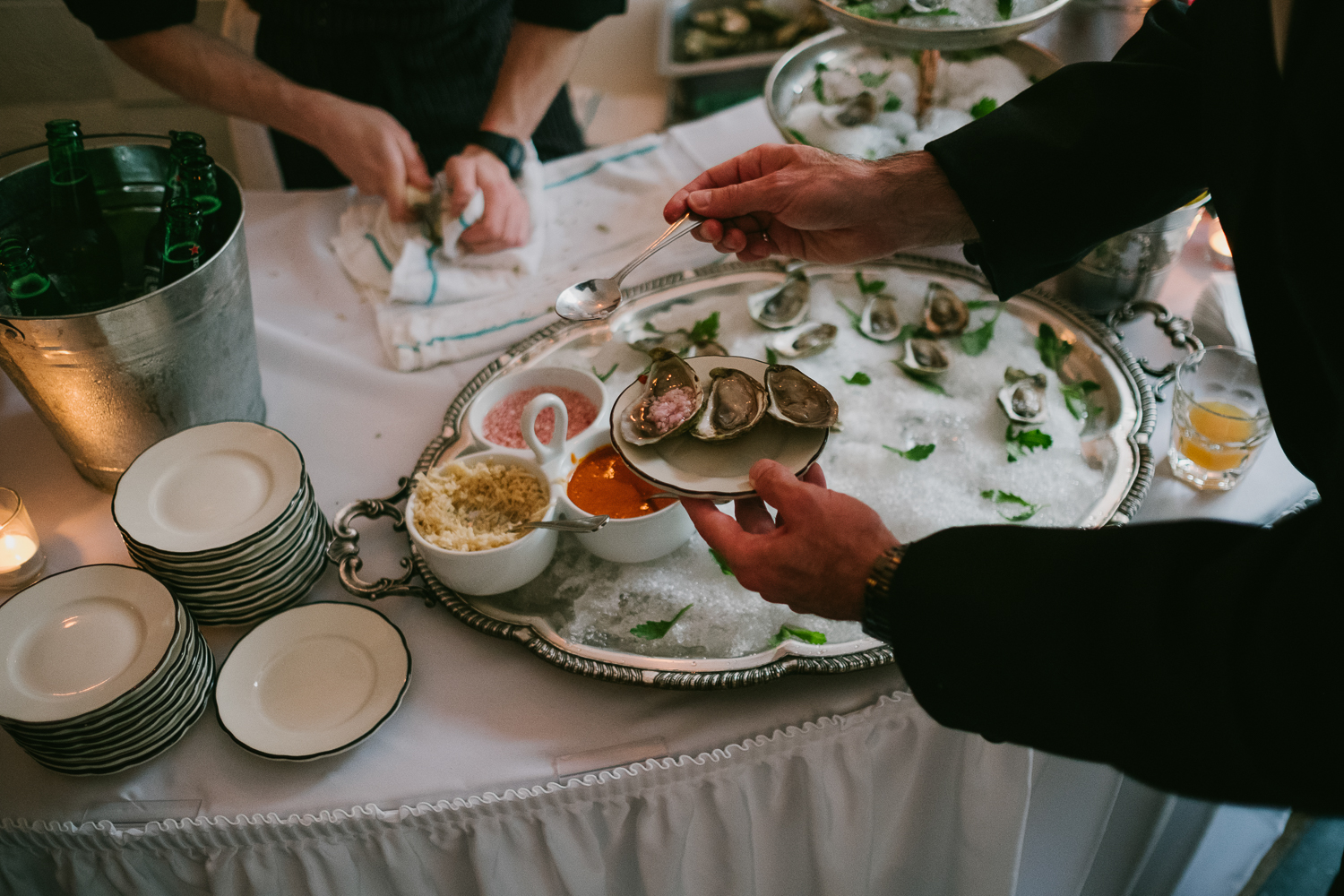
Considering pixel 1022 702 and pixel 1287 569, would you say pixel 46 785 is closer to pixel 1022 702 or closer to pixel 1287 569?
pixel 1022 702

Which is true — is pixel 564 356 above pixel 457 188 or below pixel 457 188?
below

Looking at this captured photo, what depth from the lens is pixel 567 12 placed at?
158cm

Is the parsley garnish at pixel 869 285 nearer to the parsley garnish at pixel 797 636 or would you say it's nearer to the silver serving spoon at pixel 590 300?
the silver serving spoon at pixel 590 300

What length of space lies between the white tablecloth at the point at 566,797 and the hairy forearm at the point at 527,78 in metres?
0.91

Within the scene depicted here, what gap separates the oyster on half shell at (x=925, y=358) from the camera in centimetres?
121

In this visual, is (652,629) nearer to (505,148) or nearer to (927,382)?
(927,382)

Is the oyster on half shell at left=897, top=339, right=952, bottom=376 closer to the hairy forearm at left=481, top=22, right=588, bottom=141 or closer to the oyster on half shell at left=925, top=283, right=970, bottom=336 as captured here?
the oyster on half shell at left=925, top=283, right=970, bottom=336

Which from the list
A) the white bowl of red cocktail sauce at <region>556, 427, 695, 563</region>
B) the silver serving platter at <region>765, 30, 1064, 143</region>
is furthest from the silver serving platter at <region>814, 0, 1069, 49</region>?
the white bowl of red cocktail sauce at <region>556, 427, 695, 563</region>

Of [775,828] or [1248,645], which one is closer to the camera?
[1248,645]

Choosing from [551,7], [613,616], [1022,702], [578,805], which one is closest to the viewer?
[1022,702]

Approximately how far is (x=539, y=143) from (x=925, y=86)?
83 cm

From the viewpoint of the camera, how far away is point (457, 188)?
1.43 m

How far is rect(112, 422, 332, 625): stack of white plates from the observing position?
87cm

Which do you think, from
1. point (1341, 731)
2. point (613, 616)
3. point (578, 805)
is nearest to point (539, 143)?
point (613, 616)
